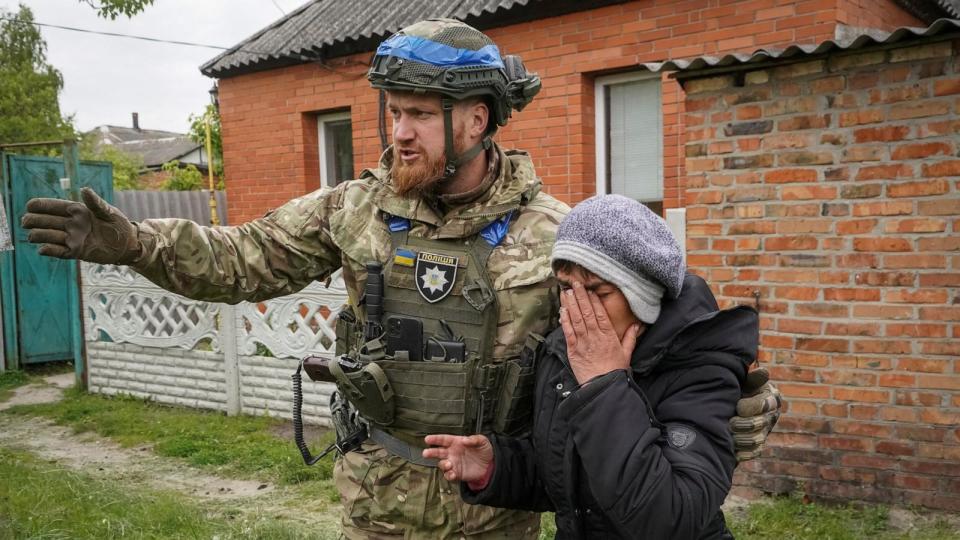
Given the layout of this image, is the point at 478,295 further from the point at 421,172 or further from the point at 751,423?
the point at 751,423

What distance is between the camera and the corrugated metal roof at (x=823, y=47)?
11.8 feet

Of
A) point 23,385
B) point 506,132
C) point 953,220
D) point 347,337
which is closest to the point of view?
point 347,337

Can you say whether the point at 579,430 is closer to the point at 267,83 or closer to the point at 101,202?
the point at 101,202

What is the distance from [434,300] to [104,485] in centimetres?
386

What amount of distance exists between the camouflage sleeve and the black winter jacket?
0.90 metres

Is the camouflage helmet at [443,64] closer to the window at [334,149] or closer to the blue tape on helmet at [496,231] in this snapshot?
the blue tape on helmet at [496,231]

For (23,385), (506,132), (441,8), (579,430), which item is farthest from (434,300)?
(23,385)

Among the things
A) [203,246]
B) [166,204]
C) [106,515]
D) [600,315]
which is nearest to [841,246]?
[600,315]

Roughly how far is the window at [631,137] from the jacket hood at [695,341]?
5.51 metres

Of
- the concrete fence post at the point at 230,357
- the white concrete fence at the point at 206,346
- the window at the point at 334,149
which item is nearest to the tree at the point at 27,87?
the window at the point at 334,149

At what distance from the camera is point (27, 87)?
16875 mm

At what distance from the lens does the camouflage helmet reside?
2.14 m

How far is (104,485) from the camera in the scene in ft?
16.5

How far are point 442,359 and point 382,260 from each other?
0.34m
